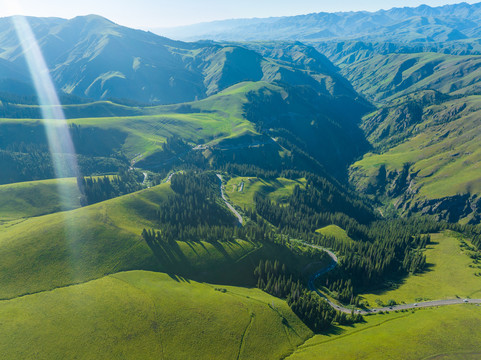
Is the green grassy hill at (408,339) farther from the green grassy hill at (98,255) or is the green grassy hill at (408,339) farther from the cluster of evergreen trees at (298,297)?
the green grassy hill at (98,255)

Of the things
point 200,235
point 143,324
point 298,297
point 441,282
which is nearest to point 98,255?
point 143,324

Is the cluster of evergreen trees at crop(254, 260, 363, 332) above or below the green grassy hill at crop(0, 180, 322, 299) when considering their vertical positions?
below

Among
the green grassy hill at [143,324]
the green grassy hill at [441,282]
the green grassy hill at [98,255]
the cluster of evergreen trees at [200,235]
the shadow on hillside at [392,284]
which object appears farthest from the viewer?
the cluster of evergreen trees at [200,235]

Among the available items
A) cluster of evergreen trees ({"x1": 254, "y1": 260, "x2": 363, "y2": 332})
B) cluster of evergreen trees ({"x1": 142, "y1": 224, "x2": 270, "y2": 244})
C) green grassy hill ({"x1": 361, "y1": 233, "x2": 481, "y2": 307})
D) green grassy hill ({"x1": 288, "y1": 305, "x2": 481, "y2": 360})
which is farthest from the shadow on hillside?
cluster of evergreen trees ({"x1": 142, "y1": 224, "x2": 270, "y2": 244})

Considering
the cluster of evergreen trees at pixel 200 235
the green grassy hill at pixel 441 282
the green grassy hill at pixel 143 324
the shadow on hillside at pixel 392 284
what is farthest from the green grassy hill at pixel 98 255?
the green grassy hill at pixel 441 282

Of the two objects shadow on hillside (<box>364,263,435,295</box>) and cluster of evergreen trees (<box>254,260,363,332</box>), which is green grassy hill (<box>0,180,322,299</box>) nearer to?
cluster of evergreen trees (<box>254,260,363,332</box>)

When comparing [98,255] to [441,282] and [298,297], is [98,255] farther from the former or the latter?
[441,282]
